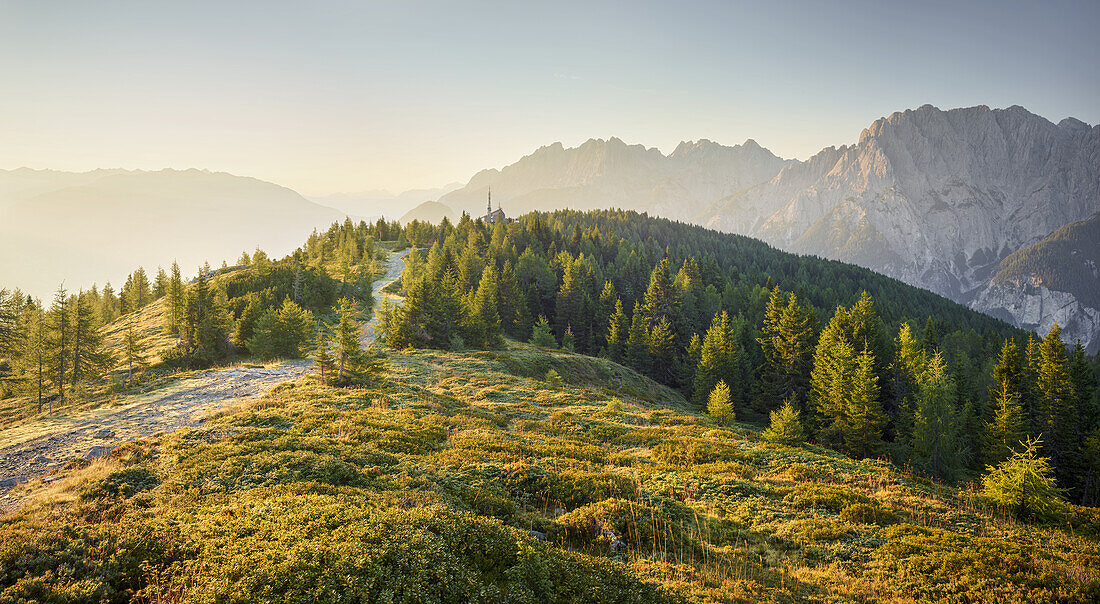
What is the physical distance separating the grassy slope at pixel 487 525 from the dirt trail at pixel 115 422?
250 cm

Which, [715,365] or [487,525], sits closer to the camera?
A: [487,525]

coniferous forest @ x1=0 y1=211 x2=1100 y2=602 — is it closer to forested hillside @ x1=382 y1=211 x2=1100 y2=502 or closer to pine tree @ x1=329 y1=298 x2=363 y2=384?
pine tree @ x1=329 y1=298 x2=363 y2=384

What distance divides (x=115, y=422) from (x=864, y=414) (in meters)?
52.1

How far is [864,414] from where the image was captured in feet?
128

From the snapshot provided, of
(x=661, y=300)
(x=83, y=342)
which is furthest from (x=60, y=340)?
(x=661, y=300)

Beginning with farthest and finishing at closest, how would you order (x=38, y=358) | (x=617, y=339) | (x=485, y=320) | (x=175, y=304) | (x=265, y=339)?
(x=617, y=339), (x=485, y=320), (x=175, y=304), (x=265, y=339), (x=38, y=358)

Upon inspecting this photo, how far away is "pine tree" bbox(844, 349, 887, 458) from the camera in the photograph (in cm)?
3878

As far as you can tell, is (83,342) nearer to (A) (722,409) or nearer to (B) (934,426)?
(A) (722,409)

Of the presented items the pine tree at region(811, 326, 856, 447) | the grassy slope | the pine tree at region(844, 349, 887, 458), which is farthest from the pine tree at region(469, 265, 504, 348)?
the pine tree at region(844, 349, 887, 458)

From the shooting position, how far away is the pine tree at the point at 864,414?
38781mm

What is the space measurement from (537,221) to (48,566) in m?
119

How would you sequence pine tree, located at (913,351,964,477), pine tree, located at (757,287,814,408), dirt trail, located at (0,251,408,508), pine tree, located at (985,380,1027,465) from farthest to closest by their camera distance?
1. pine tree, located at (757,287,814,408)
2. pine tree, located at (985,380,1027,465)
3. pine tree, located at (913,351,964,477)
4. dirt trail, located at (0,251,408,508)

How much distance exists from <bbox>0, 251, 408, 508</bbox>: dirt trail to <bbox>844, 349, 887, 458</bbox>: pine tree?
1826 inches

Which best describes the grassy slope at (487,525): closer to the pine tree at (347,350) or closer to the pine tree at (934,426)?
the pine tree at (347,350)
